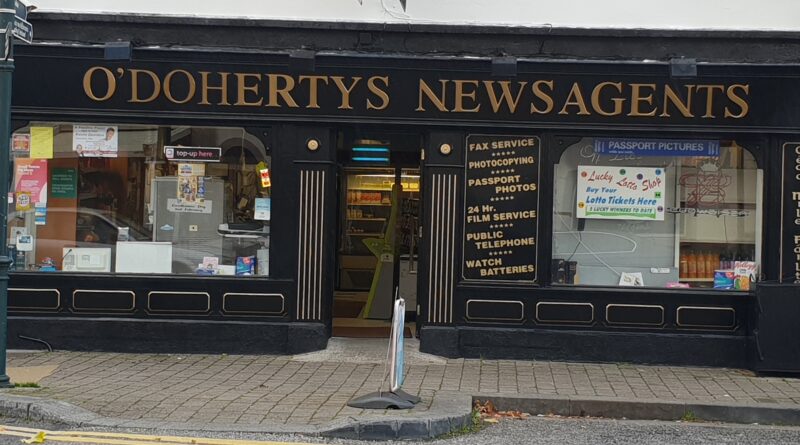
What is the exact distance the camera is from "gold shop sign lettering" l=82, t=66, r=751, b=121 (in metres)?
9.34

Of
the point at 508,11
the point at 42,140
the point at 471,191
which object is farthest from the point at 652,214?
the point at 42,140

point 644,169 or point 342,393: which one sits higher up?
point 644,169

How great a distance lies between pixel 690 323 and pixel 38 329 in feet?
24.2

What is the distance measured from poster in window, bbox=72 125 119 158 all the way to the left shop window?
0.5 inches

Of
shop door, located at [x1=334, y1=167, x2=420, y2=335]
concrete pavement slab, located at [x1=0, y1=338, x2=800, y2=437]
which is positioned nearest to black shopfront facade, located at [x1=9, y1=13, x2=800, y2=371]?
concrete pavement slab, located at [x1=0, y1=338, x2=800, y2=437]

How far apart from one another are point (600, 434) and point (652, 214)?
354 centimetres

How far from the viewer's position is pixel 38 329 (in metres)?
9.49

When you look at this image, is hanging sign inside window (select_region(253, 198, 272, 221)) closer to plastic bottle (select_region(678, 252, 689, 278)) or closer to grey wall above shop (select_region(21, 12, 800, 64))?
grey wall above shop (select_region(21, 12, 800, 64))

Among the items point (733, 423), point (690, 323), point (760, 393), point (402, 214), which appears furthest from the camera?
point (402, 214)

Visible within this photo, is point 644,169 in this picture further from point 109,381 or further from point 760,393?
point 109,381

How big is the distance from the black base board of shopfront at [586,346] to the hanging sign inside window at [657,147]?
207 cm

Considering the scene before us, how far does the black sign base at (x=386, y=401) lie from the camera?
23.1ft

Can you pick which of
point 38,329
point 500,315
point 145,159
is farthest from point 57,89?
point 500,315

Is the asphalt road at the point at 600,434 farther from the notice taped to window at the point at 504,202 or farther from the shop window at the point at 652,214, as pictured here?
the shop window at the point at 652,214
